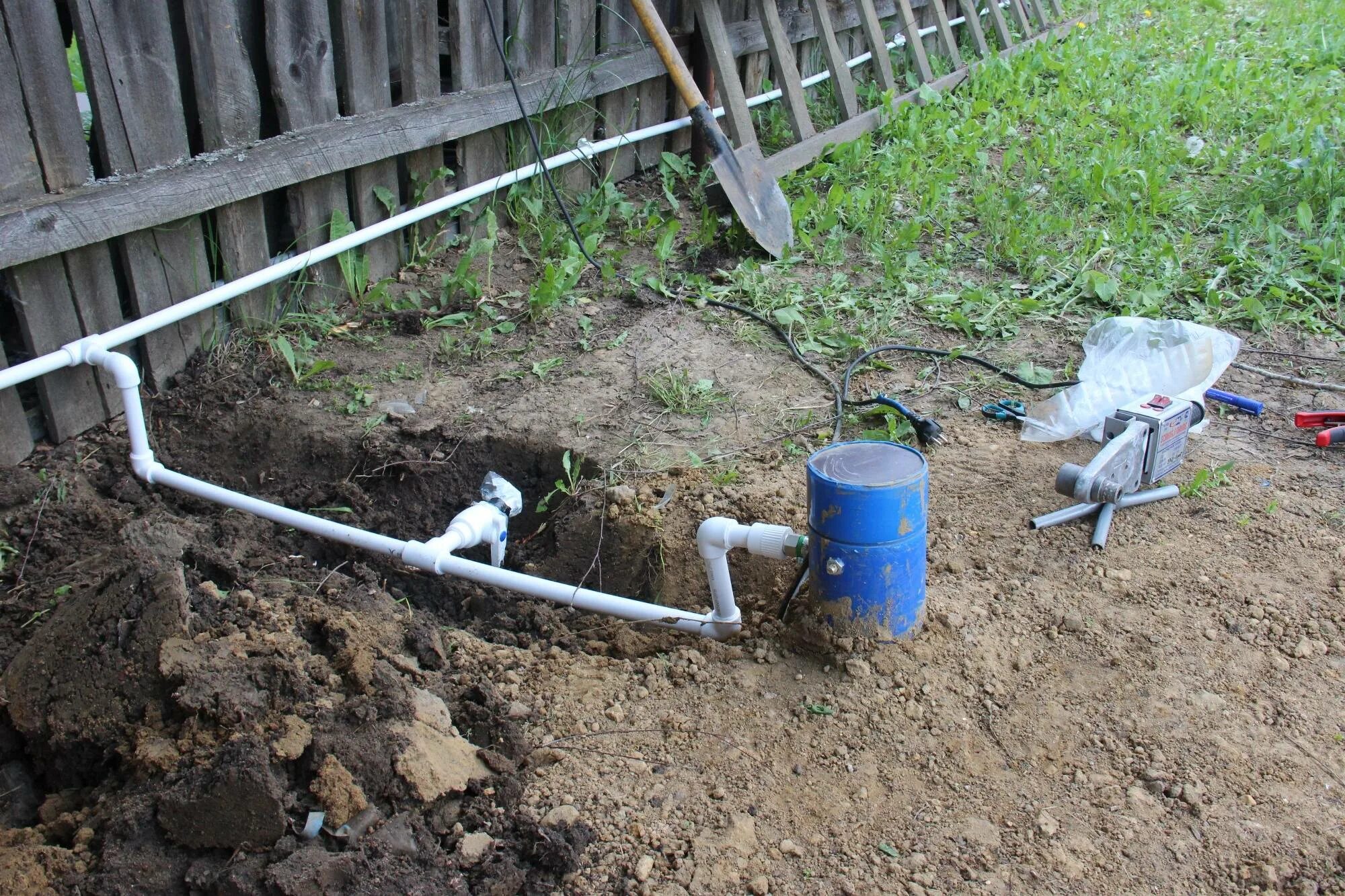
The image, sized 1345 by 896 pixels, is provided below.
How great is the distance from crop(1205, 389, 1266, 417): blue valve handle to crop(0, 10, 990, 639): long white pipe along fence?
5.79 ft

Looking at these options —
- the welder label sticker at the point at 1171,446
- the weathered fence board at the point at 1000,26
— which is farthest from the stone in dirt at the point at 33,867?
the weathered fence board at the point at 1000,26

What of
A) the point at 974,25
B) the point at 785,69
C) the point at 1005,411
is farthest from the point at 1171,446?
the point at 974,25

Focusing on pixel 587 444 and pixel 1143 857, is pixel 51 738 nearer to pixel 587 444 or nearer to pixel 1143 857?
pixel 587 444

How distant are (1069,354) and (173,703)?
3021 millimetres

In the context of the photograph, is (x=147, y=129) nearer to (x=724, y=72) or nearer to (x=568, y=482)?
(x=568, y=482)

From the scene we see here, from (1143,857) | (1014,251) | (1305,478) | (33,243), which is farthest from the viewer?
(1014,251)

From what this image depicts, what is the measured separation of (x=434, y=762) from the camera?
1.93 m

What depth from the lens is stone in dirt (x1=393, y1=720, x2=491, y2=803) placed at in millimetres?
1888

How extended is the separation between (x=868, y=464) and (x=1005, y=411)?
131cm

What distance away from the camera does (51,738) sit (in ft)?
6.66

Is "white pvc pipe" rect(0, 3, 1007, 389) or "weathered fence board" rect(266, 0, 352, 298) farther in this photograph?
"weathered fence board" rect(266, 0, 352, 298)

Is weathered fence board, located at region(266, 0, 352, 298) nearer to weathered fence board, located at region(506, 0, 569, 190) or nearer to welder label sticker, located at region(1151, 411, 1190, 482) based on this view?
weathered fence board, located at region(506, 0, 569, 190)

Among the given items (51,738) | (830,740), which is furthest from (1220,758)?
(51,738)

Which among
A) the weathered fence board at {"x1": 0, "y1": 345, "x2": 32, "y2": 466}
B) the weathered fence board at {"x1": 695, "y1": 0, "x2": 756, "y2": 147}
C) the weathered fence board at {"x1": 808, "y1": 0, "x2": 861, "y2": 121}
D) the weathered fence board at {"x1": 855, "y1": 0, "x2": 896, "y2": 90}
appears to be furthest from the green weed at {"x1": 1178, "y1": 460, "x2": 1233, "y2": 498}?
the weathered fence board at {"x1": 855, "y1": 0, "x2": 896, "y2": 90}
